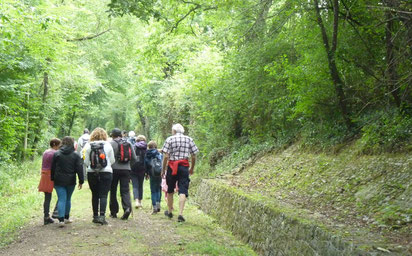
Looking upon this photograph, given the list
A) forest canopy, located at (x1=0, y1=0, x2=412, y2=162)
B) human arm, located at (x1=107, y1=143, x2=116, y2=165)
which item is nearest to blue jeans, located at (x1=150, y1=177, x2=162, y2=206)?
human arm, located at (x1=107, y1=143, x2=116, y2=165)

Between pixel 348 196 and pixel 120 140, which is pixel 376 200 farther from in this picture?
pixel 120 140

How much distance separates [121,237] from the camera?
261 inches

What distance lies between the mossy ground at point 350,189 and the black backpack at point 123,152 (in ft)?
8.93

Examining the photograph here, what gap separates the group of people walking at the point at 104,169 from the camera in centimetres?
741

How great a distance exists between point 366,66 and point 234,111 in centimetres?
690

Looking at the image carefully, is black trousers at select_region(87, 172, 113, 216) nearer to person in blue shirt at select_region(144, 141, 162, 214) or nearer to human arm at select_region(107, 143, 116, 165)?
human arm at select_region(107, 143, 116, 165)

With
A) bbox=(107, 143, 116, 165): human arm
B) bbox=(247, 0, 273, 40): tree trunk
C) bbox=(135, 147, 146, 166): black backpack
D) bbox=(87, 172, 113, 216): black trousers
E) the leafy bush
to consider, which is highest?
bbox=(247, 0, 273, 40): tree trunk

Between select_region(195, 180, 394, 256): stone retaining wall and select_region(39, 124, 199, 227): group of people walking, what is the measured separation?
1.12 meters

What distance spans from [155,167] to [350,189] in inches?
197

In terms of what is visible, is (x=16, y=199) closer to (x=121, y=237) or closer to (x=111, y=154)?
(x=111, y=154)

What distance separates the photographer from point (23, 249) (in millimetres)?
5977

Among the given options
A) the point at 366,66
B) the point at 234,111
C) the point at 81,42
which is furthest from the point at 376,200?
the point at 81,42

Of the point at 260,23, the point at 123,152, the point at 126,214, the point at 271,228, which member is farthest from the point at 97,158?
the point at 260,23

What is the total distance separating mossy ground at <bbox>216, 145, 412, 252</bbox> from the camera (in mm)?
4660
